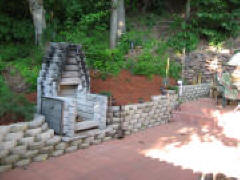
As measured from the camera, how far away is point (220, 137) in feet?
26.5

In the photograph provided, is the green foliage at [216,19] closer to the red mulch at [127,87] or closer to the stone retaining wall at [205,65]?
the stone retaining wall at [205,65]

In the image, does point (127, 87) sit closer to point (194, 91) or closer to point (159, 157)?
point (159, 157)

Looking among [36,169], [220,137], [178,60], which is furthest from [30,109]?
[178,60]

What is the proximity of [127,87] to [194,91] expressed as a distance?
4140mm

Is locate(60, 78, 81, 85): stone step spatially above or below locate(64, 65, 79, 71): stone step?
below

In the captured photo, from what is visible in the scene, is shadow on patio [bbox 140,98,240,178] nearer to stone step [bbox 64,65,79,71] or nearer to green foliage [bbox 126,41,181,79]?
green foliage [bbox 126,41,181,79]

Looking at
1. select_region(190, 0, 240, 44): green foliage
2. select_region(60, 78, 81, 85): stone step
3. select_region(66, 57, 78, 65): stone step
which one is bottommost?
select_region(60, 78, 81, 85): stone step

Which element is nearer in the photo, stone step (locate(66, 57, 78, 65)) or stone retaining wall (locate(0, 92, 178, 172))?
stone retaining wall (locate(0, 92, 178, 172))

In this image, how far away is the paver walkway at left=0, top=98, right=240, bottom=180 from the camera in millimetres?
5238

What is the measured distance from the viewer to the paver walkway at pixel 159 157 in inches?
206

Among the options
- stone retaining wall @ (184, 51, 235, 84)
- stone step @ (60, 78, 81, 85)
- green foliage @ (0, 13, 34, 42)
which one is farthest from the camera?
stone retaining wall @ (184, 51, 235, 84)

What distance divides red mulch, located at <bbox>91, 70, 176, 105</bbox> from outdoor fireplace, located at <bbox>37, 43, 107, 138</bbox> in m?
0.93

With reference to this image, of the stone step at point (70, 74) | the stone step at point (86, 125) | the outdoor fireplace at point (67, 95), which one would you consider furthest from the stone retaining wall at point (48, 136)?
the stone step at point (70, 74)

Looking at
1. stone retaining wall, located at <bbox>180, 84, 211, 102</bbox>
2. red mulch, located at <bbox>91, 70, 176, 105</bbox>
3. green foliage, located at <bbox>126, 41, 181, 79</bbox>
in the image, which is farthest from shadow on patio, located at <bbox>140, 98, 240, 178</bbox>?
green foliage, located at <bbox>126, 41, 181, 79</bbox>
